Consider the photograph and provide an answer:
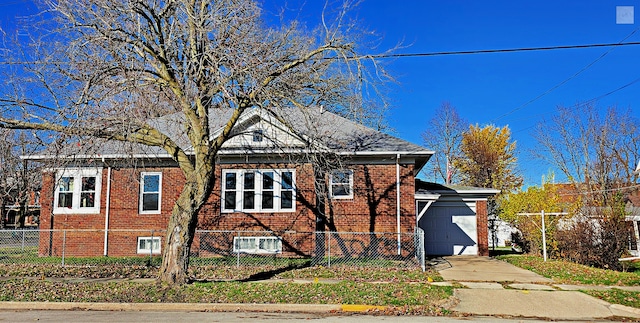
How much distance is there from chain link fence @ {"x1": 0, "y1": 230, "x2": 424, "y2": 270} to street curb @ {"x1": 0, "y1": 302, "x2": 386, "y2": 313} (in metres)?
6.45

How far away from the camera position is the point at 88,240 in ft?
60.2

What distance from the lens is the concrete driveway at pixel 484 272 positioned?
1348cm

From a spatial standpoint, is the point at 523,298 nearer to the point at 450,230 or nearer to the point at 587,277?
the point at 587,277

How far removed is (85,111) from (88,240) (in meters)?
9.12

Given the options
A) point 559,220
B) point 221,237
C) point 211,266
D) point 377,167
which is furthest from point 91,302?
point 559,220

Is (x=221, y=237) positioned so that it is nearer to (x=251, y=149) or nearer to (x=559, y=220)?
(x=251, y=149)

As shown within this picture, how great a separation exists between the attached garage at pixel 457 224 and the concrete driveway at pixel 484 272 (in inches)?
82.8

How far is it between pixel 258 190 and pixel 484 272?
824 cm

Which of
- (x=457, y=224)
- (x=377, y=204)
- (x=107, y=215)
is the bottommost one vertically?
(x=457, y=224)

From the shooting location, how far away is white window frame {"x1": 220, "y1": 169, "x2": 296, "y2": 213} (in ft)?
59.2

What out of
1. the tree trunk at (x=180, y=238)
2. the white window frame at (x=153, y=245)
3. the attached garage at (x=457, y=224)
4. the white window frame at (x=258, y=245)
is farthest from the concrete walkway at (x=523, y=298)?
the white window frame at (x=153, y=245)

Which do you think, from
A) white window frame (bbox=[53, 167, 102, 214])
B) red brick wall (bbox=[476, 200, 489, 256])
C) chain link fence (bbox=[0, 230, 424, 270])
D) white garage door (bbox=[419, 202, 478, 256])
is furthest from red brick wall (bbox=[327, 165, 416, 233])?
white window frame (bbox=[53, 167, 102, 214])

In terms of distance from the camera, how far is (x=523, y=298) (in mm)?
10727

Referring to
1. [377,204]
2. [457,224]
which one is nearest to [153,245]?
[377,204]
